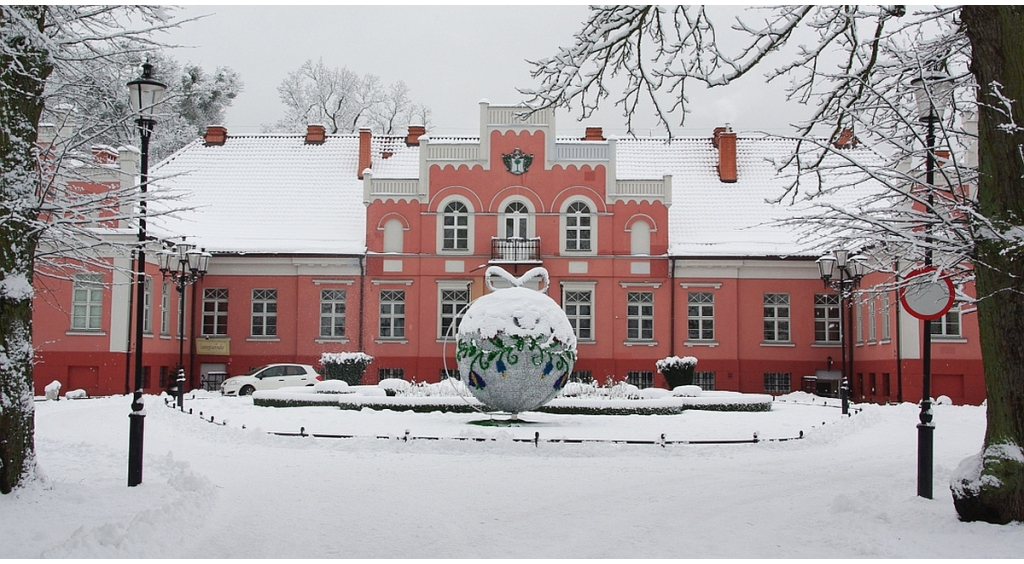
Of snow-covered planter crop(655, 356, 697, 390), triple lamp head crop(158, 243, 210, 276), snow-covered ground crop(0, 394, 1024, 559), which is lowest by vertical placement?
snow-covered ground crop(0, 394, 1024, 559)

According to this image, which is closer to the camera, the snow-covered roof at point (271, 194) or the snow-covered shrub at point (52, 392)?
the snow-covered shrub at point (52, 392)

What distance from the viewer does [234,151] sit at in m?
42.6

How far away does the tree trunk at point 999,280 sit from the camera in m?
9.09

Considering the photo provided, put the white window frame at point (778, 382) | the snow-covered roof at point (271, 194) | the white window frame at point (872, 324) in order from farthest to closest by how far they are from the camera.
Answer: the snow-covered roof at point (271, 194), the white window frame at point (778, 382), the white window frame at point (872, 324)

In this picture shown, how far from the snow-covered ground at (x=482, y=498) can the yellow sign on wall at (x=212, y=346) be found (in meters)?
17.7

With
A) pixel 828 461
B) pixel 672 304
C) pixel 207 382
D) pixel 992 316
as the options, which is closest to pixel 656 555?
pixel 992 316

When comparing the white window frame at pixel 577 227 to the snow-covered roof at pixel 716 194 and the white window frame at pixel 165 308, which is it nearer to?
the snow-covered roof at pixel 716 194

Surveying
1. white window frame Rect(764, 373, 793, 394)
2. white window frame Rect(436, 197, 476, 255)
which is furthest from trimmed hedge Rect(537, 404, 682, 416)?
white window frame Rect(436, 197, 476, 255)

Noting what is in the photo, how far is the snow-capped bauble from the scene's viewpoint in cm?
1847

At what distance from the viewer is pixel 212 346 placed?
1439 inches

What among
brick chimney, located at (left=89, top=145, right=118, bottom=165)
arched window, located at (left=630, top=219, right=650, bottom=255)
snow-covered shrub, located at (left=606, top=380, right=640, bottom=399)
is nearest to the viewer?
brick chimney, located at (left=89, top=145, right=118, bottom=165)

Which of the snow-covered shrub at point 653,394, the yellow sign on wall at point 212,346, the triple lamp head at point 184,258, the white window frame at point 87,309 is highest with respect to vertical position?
the triple lamp head at point 184,258

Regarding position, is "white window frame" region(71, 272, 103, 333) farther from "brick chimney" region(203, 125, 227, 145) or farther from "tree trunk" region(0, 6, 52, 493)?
"tree trunk" region(0, 6, 52, 493)

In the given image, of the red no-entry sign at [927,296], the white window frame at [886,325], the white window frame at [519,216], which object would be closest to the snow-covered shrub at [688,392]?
the white window frame at [886,325]
